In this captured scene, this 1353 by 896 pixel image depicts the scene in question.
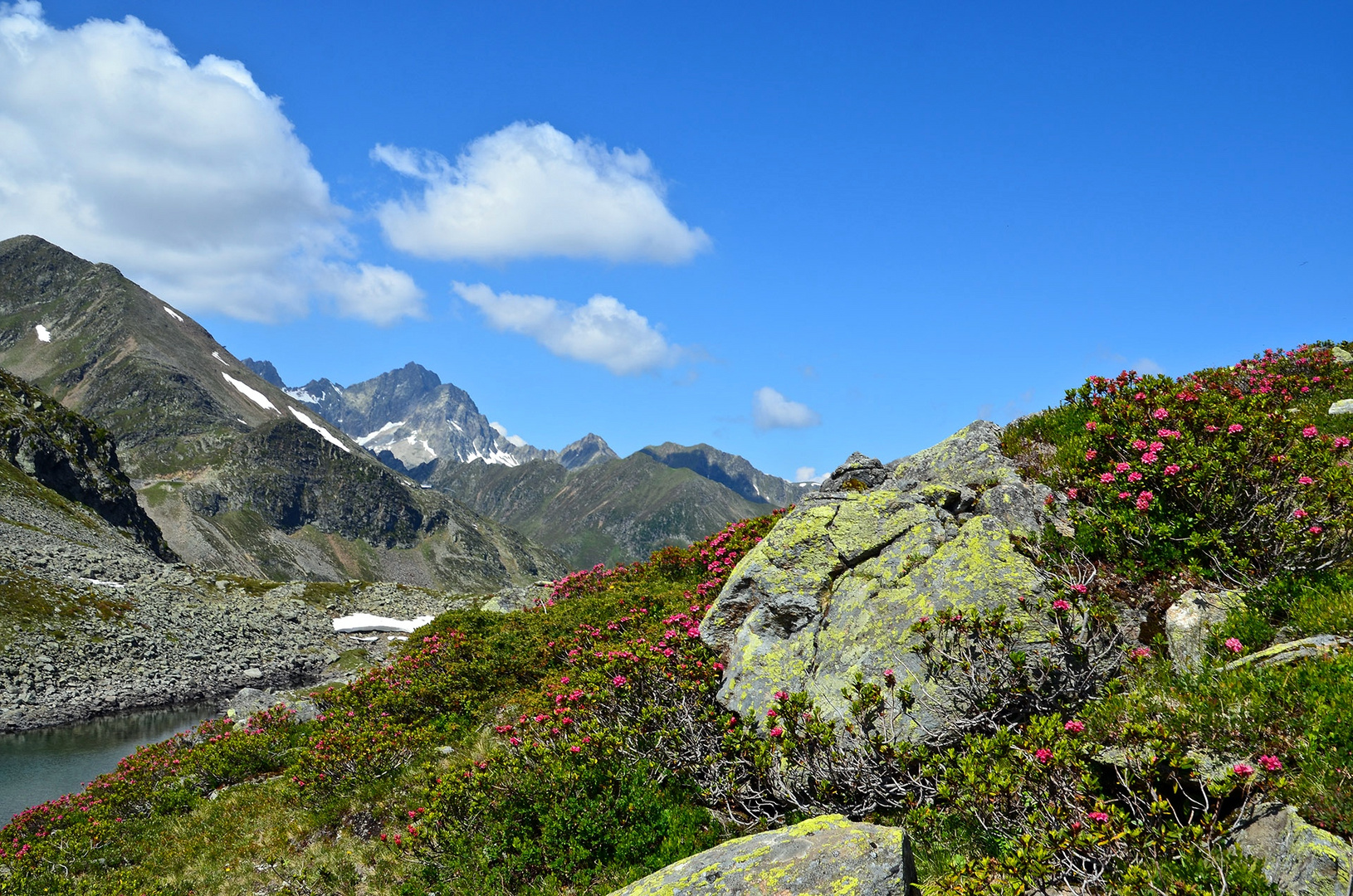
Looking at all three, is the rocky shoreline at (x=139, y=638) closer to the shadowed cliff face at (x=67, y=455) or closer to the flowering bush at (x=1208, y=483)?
the flowering bush at (x=1208, y=483)

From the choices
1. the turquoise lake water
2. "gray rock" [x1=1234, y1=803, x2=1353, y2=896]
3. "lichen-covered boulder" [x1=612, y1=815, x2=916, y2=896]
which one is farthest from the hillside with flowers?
the turquoise lake water

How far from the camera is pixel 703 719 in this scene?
424 inches

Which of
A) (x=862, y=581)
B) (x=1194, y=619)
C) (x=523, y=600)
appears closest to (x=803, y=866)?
(x=862, y=581)

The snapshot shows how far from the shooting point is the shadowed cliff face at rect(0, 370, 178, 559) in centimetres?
12594

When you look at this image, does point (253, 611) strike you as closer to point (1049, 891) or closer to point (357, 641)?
point (357, 641)

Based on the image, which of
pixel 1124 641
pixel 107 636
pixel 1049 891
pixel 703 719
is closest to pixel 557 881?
pixel 703 719

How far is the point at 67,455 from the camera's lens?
137250mm

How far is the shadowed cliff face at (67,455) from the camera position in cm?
12594

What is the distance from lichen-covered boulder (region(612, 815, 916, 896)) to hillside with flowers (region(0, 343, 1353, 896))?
20.3 inches

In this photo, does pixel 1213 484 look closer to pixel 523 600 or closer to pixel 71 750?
pixel 523 600

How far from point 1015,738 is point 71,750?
189 feet

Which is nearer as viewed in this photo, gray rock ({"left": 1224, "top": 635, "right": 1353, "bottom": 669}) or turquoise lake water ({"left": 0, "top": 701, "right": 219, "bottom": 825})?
gray rock ({"left": 1224, "top": 635, "right": 1353, "bottom": 669})

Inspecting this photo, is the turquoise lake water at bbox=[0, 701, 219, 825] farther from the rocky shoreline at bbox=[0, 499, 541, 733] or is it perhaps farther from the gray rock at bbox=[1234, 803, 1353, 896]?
the gray rock at bbox=[1234, 803, 1353, 896]

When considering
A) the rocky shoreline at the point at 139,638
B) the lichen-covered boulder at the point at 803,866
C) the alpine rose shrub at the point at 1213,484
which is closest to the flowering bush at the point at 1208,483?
the alpine rose shrub at the point at 1213,484
